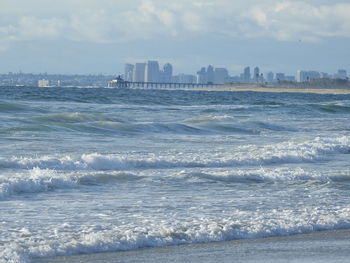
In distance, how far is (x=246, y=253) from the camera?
797cm

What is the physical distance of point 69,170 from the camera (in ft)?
47.3

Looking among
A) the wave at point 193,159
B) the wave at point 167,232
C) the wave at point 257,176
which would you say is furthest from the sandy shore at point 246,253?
the wave at point 193,159

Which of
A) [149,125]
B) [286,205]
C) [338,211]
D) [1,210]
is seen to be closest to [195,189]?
[286,205]

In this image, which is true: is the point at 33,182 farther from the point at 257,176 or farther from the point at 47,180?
the point at 257,176

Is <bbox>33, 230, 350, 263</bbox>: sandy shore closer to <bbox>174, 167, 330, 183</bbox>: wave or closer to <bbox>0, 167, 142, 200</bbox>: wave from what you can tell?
<bbox>0, 167, 142, 200</bbox>: wave

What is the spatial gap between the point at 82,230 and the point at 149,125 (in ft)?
63.8

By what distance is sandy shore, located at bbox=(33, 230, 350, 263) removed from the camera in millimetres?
7582

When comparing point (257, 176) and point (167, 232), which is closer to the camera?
point (167, 232)

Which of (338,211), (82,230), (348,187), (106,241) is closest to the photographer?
(106,241)

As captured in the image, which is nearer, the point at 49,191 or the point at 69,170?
the point at 49,191

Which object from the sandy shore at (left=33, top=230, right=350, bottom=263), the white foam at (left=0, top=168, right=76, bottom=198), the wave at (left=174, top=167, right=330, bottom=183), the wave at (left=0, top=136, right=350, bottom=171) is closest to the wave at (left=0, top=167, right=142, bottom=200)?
the white foam at (left=0, top=168, right=76, bottom=198)

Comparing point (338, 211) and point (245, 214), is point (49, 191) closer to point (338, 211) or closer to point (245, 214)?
point (245, 214)

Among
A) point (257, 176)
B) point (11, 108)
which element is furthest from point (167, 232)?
Result: point (11, 108)

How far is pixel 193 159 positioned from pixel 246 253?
8764mm
